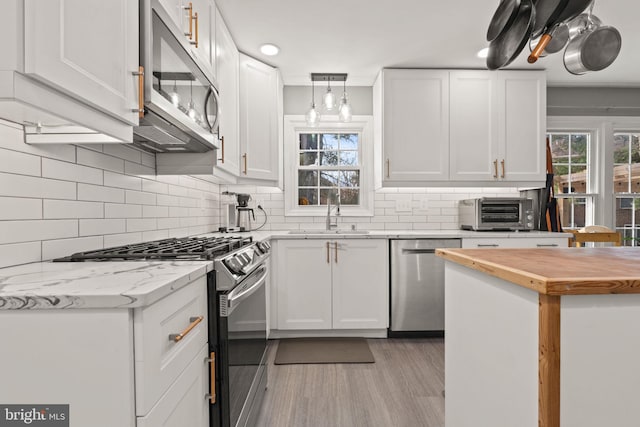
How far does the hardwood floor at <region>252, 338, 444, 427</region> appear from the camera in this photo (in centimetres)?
182

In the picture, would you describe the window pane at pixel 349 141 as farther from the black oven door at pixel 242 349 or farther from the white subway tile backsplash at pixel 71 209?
the white subway tile backsplash at pixel 71 209

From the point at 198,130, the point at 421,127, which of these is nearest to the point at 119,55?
the point at 198,130

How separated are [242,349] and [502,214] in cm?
264

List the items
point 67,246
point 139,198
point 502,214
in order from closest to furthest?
point 67,246, point 139,198, point 502,214

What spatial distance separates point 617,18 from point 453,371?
9.24 feet

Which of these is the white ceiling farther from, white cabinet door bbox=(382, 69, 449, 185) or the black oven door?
the black oven door

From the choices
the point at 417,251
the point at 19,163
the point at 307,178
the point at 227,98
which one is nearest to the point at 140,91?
the point at 19,163

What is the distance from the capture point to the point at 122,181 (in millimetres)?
1716

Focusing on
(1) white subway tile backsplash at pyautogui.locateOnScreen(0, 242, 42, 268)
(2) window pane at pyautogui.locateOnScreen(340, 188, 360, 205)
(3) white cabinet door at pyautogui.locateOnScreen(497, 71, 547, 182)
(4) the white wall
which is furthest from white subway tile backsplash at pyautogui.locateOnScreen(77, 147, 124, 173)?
(3) white cabinet door at pyautogui.locateOnScreen(497, 71, 547, 182)

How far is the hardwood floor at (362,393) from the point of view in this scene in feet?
5.96

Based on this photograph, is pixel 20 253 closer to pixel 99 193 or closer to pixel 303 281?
pixel 99 193

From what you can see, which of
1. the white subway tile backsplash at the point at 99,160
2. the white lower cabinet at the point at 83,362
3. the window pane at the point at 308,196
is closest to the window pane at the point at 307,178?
the window pane at the point at 308,196

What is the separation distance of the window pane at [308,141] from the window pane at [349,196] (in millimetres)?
566

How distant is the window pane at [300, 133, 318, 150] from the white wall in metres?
1.71
